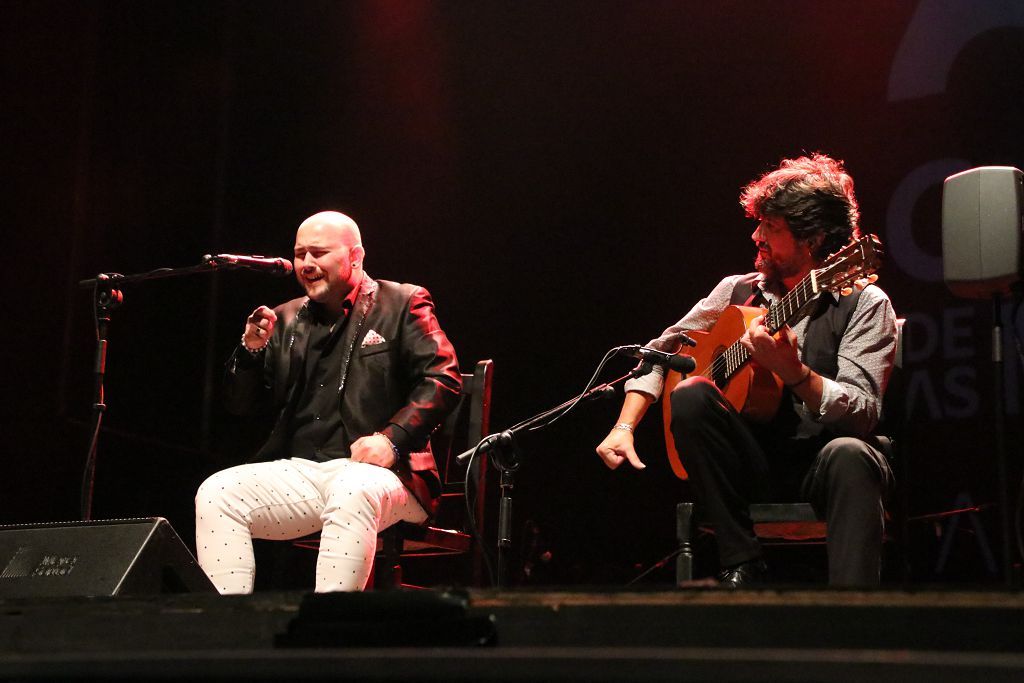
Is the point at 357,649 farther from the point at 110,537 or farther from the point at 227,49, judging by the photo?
the point at 227,49

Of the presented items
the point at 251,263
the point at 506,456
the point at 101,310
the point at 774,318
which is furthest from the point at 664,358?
the point at 101,310

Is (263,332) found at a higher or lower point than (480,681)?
higher

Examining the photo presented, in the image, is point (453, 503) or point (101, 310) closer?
point (101, 310)

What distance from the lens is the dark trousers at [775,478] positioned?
266 cm

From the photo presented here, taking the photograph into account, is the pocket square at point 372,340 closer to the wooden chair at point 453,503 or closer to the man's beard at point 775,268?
the wooden chair at point 453,503

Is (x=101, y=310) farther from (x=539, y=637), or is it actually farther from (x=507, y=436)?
(x=539, y=637)

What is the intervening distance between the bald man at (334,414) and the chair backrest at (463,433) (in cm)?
14

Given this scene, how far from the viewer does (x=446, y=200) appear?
5660mm

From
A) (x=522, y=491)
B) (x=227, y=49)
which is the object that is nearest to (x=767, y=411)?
(x=522, y=491)

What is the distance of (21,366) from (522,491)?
2.34m

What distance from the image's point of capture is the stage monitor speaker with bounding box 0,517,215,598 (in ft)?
7.22

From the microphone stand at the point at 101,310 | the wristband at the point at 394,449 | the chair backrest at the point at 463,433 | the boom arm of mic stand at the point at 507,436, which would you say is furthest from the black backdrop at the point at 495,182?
the boom arm of mic stand at the point at 507,436

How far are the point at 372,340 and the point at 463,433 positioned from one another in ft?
2.01

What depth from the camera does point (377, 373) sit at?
3.79 m
